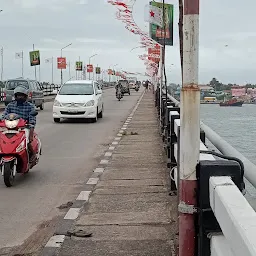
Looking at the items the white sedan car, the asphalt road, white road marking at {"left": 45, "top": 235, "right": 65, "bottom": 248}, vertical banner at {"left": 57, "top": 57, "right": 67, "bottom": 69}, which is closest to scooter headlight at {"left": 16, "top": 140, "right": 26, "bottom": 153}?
the asphalt road

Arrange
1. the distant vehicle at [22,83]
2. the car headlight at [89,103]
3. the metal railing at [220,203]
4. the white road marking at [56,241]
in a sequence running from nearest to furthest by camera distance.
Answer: the metal railing at [220,203]
the white road marking at [56,241]
the car headlight at [89,103]
the distant vehicle at [22,83]

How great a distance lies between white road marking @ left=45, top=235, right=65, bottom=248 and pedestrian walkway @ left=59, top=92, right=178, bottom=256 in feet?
0.20

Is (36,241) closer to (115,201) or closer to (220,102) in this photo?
(115,201)

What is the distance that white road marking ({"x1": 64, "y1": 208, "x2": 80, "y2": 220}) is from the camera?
630 cm

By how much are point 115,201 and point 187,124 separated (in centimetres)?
388

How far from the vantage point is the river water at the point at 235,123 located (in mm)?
8805

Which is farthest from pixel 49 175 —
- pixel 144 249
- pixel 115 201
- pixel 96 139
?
pixel 96 139

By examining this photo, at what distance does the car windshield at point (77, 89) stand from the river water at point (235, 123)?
957 centimetres

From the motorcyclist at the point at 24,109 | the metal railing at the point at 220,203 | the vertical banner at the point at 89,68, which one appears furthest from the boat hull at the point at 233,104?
the vertical banner at the point at 89,68

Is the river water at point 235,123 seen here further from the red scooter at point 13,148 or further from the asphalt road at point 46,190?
the red scooter at point 13,148

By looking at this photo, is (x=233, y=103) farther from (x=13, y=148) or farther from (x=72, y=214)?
(x=72, y=214)

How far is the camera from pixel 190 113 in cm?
330

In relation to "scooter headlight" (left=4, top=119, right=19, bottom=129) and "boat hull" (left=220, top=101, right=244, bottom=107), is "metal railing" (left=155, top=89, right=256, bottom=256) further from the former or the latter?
"boat hull" (left=220, top=101, right=244, bottom=107)

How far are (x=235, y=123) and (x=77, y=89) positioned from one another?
39.1ft
